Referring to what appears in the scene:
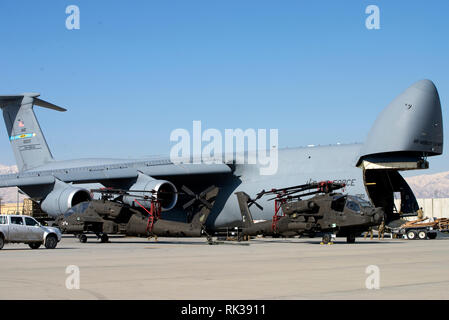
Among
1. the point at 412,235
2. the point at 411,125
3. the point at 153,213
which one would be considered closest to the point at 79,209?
the point at 153,213

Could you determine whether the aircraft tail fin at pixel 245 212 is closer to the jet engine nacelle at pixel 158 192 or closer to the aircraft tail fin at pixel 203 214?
the aircraft tail fin at pixel 203 214

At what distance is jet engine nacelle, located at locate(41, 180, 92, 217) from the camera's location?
35344 millimetres

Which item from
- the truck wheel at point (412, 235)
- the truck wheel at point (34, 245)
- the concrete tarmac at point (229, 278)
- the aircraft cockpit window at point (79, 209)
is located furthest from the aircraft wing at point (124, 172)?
→ the concrete tarmac at point (229, 278)

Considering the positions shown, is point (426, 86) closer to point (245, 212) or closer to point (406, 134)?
point (406, 134)

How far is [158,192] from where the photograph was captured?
33375mm

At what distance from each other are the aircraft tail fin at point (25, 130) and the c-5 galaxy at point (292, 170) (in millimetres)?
92

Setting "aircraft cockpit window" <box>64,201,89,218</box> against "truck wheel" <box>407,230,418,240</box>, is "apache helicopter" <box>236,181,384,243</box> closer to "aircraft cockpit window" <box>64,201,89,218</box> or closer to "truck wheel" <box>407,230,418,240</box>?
"truck wheel" <box>407,230,418,240</box>

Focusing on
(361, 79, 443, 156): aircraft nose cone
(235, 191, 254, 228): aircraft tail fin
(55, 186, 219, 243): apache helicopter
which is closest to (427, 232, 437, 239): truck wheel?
(361, 79, 443, 156): aircraft nose cone

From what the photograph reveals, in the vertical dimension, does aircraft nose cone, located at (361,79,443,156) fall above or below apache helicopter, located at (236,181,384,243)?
above

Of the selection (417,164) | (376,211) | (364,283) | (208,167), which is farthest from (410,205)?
(364,283)

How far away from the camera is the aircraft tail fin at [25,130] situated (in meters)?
46.8

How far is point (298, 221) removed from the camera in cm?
2798

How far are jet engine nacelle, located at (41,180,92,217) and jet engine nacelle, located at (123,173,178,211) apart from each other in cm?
292

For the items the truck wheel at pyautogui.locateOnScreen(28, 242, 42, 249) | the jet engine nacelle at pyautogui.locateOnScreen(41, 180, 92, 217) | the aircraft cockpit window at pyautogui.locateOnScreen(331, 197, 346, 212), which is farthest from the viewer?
the jet engine nacelle at pyautogui.locateOnScreen(41, 180, 92, 217)
